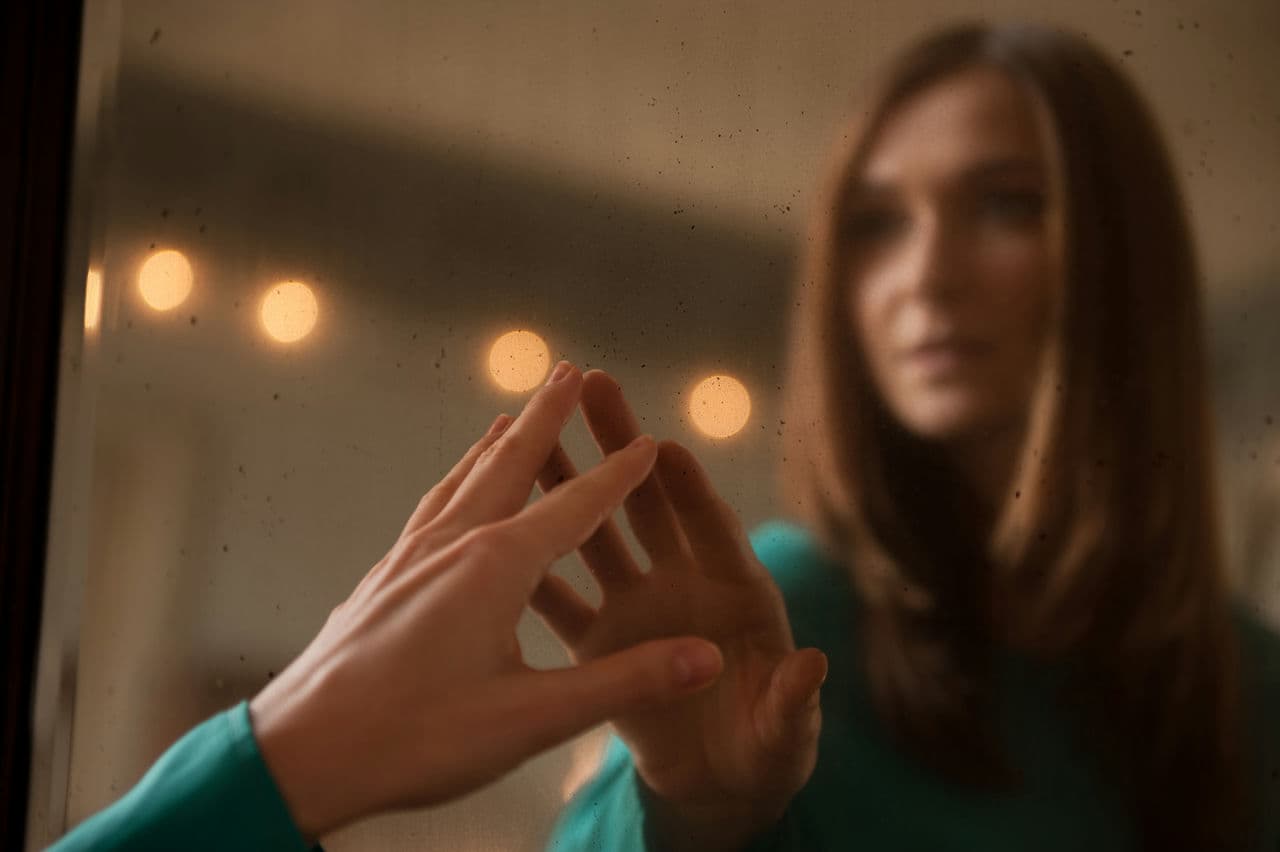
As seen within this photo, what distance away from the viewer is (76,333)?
0.75m

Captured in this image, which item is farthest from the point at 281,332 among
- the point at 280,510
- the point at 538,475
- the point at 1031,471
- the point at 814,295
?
the point at 1031,471

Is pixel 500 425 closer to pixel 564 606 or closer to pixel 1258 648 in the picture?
pixel 564 606

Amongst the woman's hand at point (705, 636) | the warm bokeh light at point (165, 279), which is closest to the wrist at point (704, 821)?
the woman's hand at point (705, 636)

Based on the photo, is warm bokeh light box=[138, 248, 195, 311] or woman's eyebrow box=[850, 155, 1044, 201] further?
warm bokeh light box=[138, 248, 195, 311]

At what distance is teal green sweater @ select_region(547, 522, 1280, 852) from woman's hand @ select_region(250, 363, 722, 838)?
59mm

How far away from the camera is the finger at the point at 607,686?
0.42 metres

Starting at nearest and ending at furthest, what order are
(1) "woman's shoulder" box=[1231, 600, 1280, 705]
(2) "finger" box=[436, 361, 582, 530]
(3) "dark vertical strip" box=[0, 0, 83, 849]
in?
(1) "woman's shoulder" box=[1231, 600, 1280, 705] < (2) "finger" box=[436, 361, 582, 530] < (3) "dark vertical strip" box=[0, 0, 83, 849]

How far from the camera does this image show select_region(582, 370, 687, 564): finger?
0.50 metres

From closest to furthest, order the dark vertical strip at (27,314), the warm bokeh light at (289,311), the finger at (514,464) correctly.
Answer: the finger at (514,464) → the warm bokeh light at (289,311) → the dark vertical strip at (27,314)

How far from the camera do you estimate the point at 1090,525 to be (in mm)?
398

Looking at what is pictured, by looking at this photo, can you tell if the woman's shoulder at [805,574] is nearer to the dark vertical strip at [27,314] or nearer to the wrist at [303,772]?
the wrist at [303,772]

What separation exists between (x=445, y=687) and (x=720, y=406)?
0.60 feet

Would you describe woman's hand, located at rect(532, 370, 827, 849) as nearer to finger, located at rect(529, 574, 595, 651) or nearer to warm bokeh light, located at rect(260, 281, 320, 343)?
finger, located at rect(529, 574, 595, 651)

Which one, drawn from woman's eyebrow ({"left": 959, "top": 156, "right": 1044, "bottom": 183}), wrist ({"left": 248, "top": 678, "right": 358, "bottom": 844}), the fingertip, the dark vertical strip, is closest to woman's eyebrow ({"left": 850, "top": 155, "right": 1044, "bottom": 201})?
woman's eyebrow ({"left": 959, "top": 156, "right": 1044, "bottom": 183})
